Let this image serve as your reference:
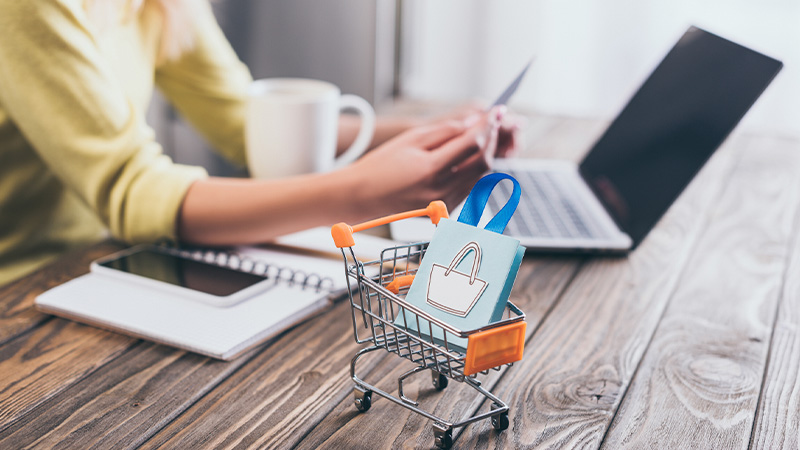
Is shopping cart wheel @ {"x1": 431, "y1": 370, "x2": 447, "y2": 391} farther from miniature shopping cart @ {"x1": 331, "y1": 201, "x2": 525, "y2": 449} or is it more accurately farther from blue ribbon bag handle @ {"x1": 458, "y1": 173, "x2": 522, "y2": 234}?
blue ribbon bag handle @ {"x1": 458, "y1": 173, "x2": 522, "y2": 234}

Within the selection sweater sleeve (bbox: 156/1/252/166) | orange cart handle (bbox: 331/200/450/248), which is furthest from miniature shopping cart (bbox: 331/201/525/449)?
sweater sleeve (bbox: 156/1/252/166)

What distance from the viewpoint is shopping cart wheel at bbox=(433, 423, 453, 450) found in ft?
1.81

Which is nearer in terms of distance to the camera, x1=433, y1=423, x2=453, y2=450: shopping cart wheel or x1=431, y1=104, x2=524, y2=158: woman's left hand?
x1=433, y1=423, x2=453, y2=450: shopping cart wheel

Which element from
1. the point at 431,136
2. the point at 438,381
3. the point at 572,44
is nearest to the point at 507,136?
the point at 431,136

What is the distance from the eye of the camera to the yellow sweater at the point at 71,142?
33.6 inches

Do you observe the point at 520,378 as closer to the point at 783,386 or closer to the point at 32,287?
the point at 783,386

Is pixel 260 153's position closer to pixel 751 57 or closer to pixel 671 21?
pixel 751 57

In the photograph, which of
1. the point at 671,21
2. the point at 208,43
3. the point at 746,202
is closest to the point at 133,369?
the point at 208,43

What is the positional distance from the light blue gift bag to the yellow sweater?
47 cm

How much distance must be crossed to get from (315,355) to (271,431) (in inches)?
5.3

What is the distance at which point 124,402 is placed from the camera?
0.62 meters

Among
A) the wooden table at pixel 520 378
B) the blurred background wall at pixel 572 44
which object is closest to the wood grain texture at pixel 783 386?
the wooden table at pixel 520 378

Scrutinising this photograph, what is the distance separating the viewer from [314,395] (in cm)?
64

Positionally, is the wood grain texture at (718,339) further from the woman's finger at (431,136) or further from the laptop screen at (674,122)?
the woman's finger at (431,136)
